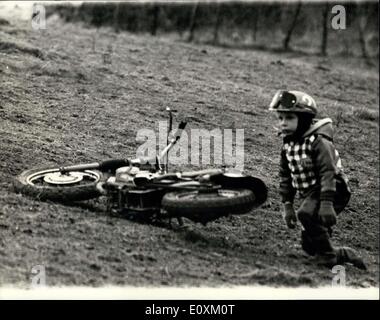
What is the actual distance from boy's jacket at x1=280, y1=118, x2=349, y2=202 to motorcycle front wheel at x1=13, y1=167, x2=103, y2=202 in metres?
1.86

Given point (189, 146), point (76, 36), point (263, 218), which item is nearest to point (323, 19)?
point (76, 36)

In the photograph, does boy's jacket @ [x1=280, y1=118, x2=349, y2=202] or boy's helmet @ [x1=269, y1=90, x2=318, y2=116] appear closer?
boy's jacket @ [x1=280, y1=118, x2=349, y2=202]

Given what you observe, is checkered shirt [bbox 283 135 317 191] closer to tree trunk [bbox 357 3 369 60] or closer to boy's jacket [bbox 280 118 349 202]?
boy's jacket [bbox 280 118 349 202]

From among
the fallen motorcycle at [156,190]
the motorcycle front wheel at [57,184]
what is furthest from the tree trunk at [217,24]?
the fallen motorcycle at [156,190]

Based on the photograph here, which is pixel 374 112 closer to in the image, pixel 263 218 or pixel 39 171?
pixel 263 218

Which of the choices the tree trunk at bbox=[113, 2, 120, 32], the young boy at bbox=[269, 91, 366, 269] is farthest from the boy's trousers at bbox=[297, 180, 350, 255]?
the tree trunk at bbox=[113, 2, 120, 32]

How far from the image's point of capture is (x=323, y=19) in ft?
56.4

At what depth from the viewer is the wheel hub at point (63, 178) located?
222 inches

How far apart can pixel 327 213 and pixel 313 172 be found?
43 centimetres

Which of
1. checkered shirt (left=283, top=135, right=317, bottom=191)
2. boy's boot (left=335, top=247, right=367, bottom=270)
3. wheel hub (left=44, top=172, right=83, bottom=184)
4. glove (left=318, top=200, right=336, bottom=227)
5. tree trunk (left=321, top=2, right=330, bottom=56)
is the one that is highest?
tree trunk (left=321, top=2, right=330, bottom=56)

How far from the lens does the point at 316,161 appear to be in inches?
195

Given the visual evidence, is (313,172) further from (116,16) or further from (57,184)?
(116,16)

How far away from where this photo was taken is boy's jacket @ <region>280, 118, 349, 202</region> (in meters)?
4.85

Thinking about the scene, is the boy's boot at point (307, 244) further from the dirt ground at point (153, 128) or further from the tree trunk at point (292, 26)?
the tree trunk at point (292, 26)
